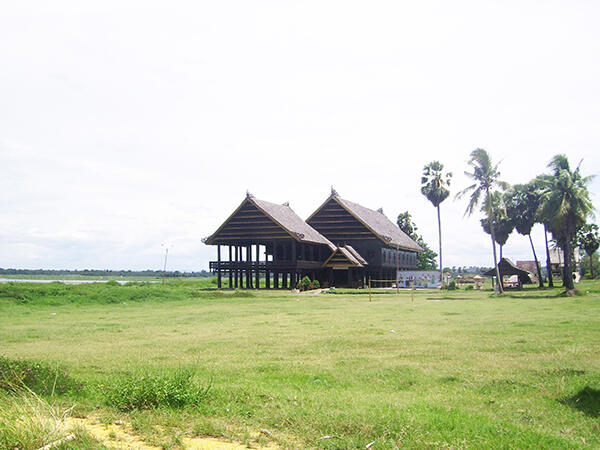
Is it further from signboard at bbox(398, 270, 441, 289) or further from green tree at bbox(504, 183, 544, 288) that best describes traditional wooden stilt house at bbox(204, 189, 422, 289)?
green tree at bbox(504, 183, 544, 288)

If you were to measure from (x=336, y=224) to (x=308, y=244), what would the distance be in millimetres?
4944

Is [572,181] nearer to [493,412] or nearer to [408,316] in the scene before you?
[408,316]

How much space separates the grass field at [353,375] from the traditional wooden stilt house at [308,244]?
30.4 metres

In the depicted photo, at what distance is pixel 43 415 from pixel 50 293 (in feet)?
99.1

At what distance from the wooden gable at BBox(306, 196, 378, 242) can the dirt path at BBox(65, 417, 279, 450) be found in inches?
2022

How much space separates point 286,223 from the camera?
51.6 m

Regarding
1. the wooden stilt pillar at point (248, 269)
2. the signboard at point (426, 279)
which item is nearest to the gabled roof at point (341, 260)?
the wooden stilt pillar at point (248, 269)

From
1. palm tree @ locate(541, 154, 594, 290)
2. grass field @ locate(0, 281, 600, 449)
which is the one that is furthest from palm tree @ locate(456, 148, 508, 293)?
grass field @ locate(0, 281, 600, 449)

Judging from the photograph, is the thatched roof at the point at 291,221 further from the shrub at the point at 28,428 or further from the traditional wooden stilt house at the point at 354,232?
the shrub at the point at 28,428

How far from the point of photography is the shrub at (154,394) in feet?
24.1

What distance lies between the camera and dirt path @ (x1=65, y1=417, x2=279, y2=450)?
5.91 meters

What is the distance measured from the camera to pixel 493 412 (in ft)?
24.3

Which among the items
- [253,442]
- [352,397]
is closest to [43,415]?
[253,442]

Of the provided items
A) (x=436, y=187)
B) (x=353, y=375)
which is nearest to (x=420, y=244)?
(x=436, y=187)
